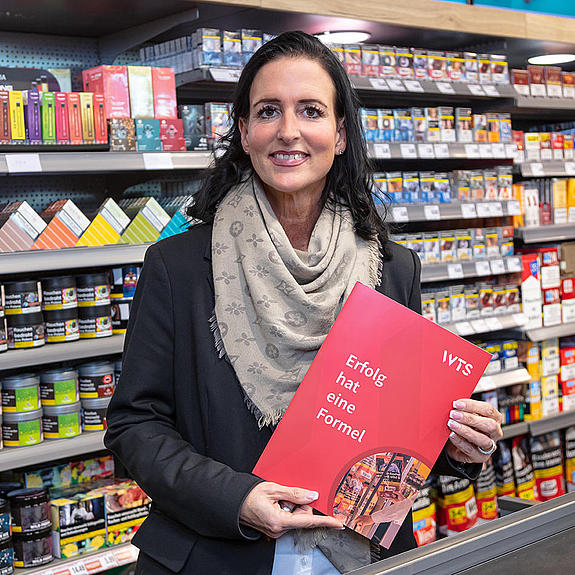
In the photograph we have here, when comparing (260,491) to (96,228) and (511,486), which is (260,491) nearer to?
(96,228)

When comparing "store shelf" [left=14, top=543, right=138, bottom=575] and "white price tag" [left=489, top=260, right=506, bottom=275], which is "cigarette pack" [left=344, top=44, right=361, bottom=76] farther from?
"store shelf" [left=14, top=543, right=138, bottom=575]

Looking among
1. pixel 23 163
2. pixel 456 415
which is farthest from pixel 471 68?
pixel 456 415

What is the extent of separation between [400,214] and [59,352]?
5.65 ft

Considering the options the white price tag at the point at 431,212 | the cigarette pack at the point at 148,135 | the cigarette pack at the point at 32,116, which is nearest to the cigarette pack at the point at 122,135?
the cigarette pack at the point at 148,135

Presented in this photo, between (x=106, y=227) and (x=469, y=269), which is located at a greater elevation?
(x=106, y=227)

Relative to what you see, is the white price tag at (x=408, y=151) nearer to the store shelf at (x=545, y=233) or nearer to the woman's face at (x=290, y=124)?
the store shelf at (x=545, y=233)

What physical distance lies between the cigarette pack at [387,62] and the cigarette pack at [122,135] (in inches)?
52.3

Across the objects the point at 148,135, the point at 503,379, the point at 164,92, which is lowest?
the point at 503,379

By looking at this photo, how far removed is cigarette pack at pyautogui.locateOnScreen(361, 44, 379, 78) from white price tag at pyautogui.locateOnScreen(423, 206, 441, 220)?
0.68m

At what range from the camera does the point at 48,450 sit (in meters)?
2.83

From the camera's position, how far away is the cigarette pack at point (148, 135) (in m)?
2.95

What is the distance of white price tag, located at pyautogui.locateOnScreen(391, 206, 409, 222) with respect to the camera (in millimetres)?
3736

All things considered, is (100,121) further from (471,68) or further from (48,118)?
(471,68)

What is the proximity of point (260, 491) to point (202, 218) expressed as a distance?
1.98ft
